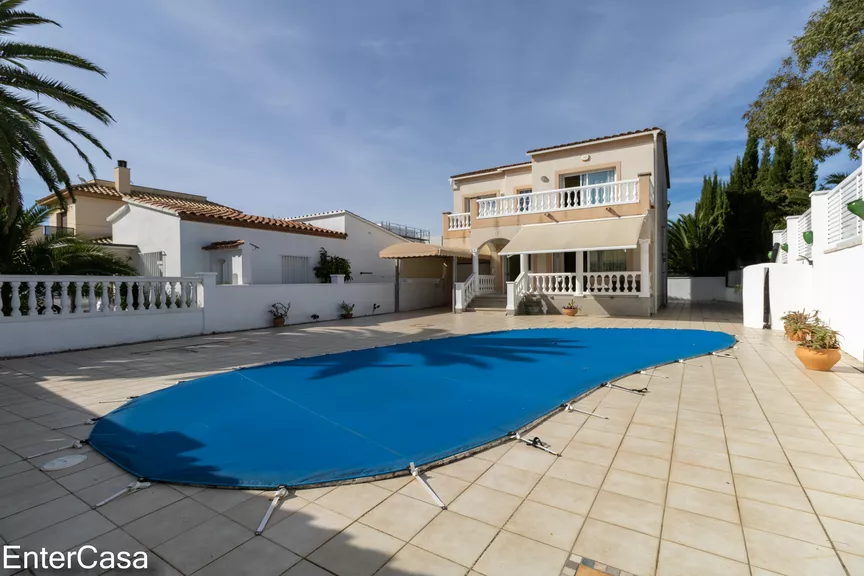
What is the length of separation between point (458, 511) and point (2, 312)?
16.3 metres

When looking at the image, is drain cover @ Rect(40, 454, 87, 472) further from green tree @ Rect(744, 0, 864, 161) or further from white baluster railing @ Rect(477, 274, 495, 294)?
green tree @ Rect(744, 0, 864, 161)

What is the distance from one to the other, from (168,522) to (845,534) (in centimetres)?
698

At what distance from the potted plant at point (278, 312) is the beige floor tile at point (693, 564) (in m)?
20.4

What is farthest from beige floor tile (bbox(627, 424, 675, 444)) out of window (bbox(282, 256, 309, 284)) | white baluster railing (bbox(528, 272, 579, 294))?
window (bbox(282, 256, 309, 284))

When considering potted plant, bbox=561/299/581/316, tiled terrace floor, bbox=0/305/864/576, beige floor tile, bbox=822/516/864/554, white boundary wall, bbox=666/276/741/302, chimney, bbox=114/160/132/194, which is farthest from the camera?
white boundary wall, bbox=666/276/741/302

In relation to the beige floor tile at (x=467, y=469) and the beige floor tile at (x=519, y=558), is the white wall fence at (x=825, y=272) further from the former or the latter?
the beige floor tile at (x=519, y=558)

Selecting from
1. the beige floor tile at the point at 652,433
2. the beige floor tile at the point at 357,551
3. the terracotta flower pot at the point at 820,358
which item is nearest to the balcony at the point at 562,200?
the terracotta flower pot at the point at 820,358

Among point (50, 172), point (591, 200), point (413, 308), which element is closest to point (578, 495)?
point (50, 172)

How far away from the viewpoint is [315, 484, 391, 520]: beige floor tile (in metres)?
4.54

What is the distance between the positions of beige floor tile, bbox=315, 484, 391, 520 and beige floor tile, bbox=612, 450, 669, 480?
10.7ft

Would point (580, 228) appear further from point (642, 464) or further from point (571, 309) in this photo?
point (642, 464)

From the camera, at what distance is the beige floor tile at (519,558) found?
349 centimetres

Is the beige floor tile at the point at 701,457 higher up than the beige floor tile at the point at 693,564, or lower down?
lower down

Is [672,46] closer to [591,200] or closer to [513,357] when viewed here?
[591,200]
